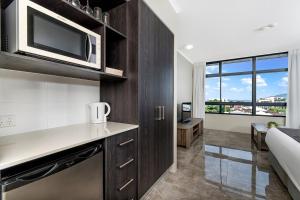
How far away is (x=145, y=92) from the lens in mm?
1588

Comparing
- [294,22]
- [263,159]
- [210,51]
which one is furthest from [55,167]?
[210,51]

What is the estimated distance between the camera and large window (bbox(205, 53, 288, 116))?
4668mm

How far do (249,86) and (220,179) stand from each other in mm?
4141

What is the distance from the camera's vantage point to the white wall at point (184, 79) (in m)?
4.52

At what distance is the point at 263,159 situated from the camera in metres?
2.79

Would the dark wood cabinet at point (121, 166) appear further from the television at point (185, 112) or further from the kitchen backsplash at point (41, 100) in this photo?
the television at point (185, 112)

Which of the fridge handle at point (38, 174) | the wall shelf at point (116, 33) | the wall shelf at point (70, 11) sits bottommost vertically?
the fridge handle at point (38, 174)

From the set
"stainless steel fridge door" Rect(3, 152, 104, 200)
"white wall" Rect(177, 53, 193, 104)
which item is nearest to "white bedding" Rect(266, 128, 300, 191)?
"stainless steel fridge door" Rect(3, 152, 104, 200)

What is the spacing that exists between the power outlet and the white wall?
3.78m

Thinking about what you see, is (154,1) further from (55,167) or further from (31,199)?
(31,199)

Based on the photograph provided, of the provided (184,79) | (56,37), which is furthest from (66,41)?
(184,79)

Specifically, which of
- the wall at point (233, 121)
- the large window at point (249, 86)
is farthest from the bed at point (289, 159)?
the large window at point (249, 86)

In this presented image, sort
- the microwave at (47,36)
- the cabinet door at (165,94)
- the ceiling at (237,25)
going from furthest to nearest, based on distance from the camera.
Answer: the ceiling at (237,25), the cabinet door at (165,94), the microwave at (47,36)

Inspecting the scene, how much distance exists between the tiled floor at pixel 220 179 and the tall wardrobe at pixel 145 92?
264 millimetres
